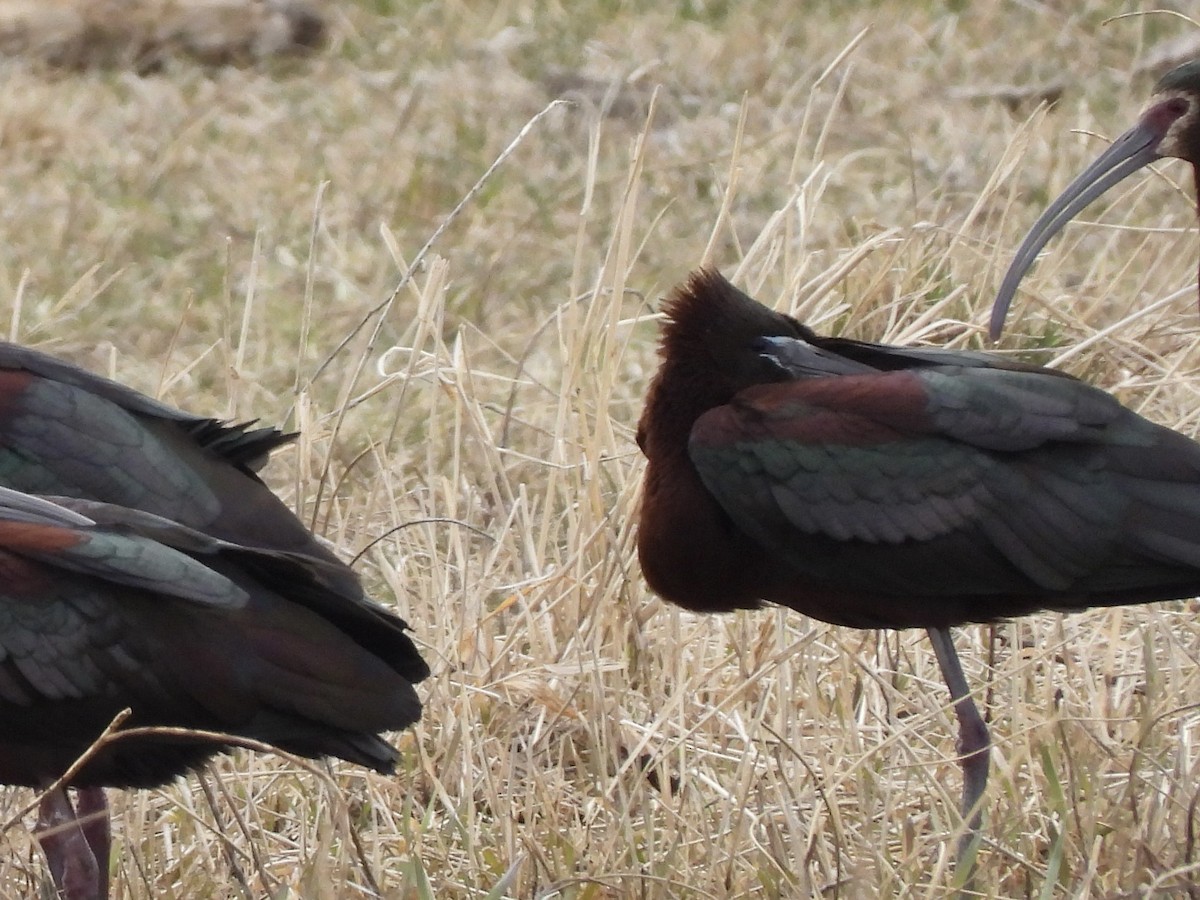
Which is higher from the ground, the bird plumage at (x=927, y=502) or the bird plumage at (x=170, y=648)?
the bird plumage at (x=927, y=502)

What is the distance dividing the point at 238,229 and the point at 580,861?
4079 millimetres

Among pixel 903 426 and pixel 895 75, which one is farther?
pixel 895 75

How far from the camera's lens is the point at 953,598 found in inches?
128

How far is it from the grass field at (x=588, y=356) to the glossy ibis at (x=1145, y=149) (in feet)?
1.11

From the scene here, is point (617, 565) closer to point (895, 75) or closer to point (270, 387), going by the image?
point (270, 387)

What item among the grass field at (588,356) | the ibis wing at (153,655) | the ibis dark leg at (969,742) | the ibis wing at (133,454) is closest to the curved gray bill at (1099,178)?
the grass field at (588,356)

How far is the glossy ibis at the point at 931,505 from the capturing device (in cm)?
314

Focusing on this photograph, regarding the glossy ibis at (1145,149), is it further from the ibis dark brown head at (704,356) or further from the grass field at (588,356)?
the ibis dark brown head at (704,356)

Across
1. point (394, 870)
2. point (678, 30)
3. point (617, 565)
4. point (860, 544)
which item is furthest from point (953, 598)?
point (678, 30)

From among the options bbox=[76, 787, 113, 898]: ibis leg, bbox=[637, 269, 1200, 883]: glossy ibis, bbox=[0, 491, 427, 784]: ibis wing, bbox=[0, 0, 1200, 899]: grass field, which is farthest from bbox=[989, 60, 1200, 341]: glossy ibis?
bbox=[76, 787, 113, 898]: ibis leg

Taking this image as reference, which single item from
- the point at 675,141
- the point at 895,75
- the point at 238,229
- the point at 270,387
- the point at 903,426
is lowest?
the point at 903,426

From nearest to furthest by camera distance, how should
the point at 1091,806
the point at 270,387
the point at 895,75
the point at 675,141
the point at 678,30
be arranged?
the point at 1091,806, the point at 270,387, the point at 675,141, the point at 895,75, the point at 678,30

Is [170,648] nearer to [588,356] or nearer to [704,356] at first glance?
[704,356]

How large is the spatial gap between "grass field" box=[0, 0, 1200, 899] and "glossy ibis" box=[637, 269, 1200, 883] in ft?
0.60
